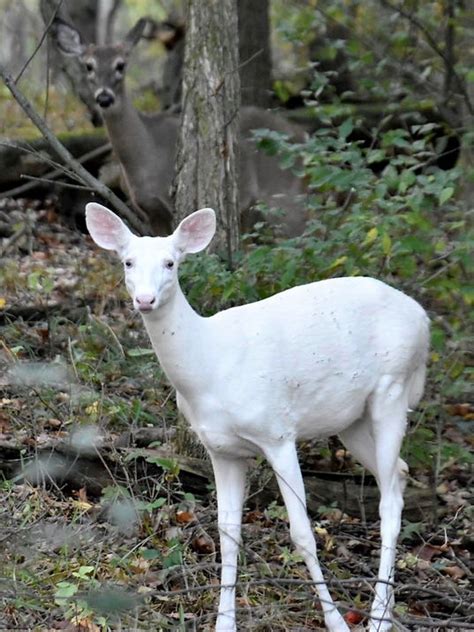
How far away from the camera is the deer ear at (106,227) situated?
204 inches

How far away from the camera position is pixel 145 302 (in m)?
4.80

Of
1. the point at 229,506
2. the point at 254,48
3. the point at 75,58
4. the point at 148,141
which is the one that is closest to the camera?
the point at 229,506

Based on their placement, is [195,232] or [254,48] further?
[254,48]

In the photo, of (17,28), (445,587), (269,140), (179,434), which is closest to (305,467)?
(179,434)

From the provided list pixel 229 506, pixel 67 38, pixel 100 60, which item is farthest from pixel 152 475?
pixel 67 38

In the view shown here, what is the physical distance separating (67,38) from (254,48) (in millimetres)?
2278

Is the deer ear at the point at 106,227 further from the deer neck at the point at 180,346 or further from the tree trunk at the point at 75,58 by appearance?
the tree trunk at the point at 75,58

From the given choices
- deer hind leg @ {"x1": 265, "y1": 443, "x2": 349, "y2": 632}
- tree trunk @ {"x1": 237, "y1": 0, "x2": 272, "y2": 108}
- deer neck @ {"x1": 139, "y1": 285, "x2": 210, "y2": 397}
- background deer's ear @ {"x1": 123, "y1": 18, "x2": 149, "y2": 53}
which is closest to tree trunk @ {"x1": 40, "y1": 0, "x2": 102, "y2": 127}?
background deer's ear @ {"x1": 123, "y1": 18, "x2": 149, "y2": 53}

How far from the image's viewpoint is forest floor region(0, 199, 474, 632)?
5.15m

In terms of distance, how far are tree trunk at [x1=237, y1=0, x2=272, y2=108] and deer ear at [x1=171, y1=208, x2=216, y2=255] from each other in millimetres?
7948

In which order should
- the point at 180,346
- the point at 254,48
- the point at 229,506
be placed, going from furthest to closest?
the point at 254,48 → the point at 229,506 → the point at 180,346

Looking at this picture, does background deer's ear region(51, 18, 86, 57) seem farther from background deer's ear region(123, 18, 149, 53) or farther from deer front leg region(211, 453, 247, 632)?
deer front leg region(211, 453, 247, 632)

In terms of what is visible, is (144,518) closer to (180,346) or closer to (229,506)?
(229,506)

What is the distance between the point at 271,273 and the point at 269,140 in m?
0.76
